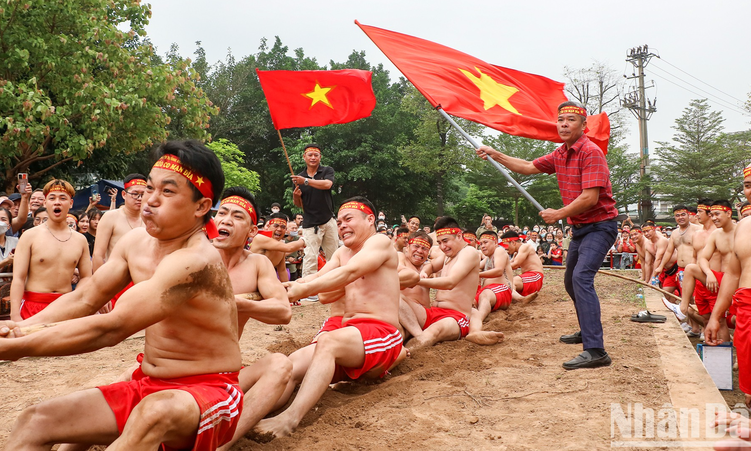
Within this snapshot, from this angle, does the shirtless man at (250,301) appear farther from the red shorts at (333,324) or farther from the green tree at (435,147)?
the green tree at (435,147)

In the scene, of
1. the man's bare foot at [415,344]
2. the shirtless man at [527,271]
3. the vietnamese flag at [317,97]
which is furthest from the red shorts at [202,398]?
the shirtless man at [527,271]

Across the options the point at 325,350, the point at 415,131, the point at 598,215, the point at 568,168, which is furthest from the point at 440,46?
the point at 415,131

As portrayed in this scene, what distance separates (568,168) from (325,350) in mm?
2836

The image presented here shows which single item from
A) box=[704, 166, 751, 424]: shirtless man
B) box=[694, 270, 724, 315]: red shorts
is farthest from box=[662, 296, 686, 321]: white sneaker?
box=[704, 166, 751, 424]: shirtless man

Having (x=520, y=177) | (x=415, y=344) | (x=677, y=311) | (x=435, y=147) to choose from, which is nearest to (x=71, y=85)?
(x=415, y=344)

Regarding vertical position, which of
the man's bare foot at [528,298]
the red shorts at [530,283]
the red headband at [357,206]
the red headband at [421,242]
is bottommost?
the man's bare foot at [528,298]

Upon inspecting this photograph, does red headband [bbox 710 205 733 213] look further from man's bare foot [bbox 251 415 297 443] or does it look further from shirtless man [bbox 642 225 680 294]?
man's bare foot [bbox 251 415 297 443]

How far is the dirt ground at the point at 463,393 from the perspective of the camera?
120 inches

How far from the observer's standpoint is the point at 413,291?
610 cm

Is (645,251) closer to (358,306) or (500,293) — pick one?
(500,293)

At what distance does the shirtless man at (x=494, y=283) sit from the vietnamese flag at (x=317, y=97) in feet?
9.66

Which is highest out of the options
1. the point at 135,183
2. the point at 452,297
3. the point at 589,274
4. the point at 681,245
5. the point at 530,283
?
the point at 135,183

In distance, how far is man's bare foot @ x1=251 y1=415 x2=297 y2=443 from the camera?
9.87 ft

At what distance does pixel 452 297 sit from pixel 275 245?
2.56 meters
